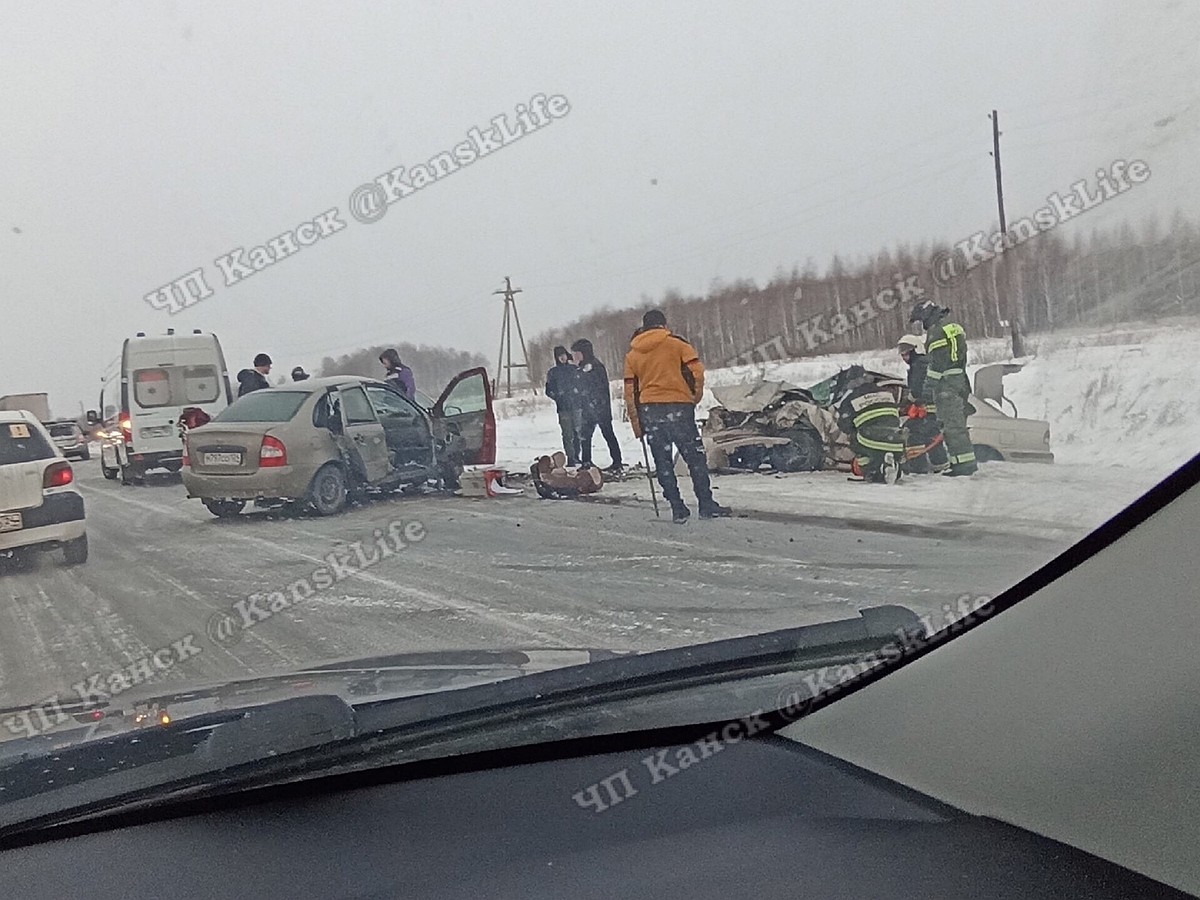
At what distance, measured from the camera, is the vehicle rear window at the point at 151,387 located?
3.98m

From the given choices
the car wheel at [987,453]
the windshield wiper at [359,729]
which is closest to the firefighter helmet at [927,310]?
the car wheel at [987,453]

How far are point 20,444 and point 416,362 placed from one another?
150 centimetres

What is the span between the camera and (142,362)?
411 cm

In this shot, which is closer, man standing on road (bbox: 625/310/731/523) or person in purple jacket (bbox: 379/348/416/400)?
person in purple jacket (bbox: 379/348/416/400)

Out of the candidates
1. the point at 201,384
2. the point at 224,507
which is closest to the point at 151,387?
the point at 201,384

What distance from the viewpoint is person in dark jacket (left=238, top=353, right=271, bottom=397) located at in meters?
4.29

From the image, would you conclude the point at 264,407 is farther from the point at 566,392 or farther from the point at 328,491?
the point at 566,392

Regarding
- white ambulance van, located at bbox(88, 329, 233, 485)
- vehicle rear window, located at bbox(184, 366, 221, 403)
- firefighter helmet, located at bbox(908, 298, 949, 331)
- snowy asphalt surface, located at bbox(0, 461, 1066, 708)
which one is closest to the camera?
snowy asphalt surface, located at bbox(0, 461, 1066, 708)

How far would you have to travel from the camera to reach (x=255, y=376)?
444 cm

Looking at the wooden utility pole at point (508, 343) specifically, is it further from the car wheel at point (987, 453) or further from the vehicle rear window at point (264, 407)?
the car wheel at point (987, 453)

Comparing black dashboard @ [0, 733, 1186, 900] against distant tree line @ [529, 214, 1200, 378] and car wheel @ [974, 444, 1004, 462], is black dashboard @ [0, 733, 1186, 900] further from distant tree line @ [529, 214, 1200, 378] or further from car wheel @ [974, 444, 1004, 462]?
car wheel @ [974, 444, 1004, 462]

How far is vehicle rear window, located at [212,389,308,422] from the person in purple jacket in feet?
1.45

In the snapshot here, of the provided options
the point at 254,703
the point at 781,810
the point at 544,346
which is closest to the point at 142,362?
the point at 544,346

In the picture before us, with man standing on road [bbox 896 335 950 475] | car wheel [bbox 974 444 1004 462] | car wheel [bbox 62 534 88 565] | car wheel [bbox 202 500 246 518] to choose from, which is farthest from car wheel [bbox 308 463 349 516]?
car wheel [bbox 974 444 1004 462]
